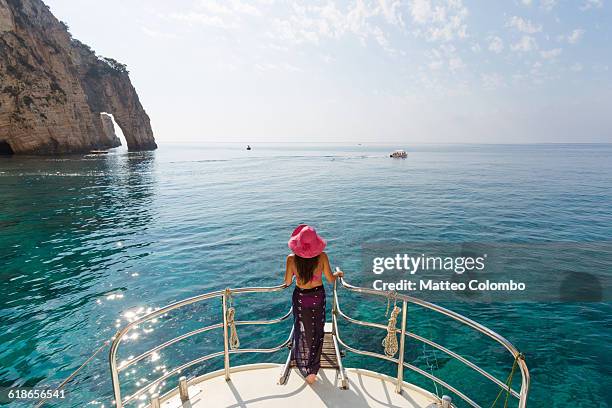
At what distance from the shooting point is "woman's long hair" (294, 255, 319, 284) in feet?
13.3

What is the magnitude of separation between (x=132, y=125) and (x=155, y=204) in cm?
8758

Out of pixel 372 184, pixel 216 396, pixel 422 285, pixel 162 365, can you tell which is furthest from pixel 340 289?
pixel 372 184

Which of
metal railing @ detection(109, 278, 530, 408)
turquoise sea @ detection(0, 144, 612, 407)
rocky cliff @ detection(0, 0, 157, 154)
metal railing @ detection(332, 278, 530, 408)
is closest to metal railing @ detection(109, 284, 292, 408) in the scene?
metal railing @ detection(109, 278, 530, 408)

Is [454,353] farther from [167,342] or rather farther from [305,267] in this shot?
[167,342]

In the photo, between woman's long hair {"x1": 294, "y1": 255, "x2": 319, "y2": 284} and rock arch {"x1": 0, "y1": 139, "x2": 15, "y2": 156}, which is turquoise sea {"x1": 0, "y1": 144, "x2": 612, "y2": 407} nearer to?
woman's long hair {"x1": 294, "y1": 255, "x2": 319, "y2": 284}

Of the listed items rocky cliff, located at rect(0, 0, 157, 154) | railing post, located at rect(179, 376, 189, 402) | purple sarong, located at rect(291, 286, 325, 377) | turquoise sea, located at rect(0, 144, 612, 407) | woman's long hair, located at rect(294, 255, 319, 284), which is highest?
rocky cliff, located at rect(0, 0, 157, 154)

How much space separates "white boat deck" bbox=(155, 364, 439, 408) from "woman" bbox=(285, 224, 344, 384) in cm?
25

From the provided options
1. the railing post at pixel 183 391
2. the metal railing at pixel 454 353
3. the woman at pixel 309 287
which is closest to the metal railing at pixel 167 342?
the railing post at pixel 183 391

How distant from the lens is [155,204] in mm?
25781

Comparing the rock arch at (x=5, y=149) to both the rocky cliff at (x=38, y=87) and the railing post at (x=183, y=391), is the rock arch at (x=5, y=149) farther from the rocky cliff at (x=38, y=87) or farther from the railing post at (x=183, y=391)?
the railing post at (x=183, y=391)

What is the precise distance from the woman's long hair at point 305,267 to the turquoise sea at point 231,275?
4.59 metres

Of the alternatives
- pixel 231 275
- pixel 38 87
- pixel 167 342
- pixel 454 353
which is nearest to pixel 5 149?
pixel 38 87

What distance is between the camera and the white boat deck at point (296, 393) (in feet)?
13.0

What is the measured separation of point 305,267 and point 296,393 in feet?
5.68
